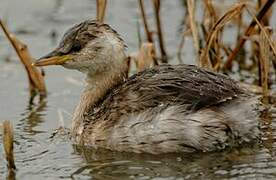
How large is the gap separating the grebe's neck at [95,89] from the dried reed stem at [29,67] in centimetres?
100

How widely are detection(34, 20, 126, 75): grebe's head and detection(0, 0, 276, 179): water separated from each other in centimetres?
72

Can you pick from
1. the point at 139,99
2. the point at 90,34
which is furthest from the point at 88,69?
the point at 139,99

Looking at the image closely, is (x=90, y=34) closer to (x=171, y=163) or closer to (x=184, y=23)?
(x=171, y=163)

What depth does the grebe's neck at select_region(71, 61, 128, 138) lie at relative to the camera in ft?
29.0

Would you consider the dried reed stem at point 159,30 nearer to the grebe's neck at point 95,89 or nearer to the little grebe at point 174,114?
the grebe's neck at point 95,89

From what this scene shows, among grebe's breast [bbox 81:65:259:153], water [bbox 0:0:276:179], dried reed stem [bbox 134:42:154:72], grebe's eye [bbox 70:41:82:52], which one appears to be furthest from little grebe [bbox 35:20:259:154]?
dried reed stem [bbox 134:42:154:72]

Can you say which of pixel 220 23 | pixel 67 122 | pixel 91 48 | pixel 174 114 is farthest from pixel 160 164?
pixel 220 23

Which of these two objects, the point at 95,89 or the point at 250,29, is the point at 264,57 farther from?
the point at 95,89

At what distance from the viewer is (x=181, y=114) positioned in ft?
26.3

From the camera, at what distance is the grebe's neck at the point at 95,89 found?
29.0 feet

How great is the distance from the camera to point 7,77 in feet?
35.9

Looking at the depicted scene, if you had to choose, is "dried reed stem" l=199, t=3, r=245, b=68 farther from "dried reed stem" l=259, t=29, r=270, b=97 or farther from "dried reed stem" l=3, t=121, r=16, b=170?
"dried reed stem" l=3, t=121, r=16, b=170

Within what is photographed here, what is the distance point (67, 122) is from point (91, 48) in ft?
3.29

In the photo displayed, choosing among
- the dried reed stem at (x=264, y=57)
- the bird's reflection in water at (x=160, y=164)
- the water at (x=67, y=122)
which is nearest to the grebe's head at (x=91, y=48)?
the water at (x=67, y=122)
